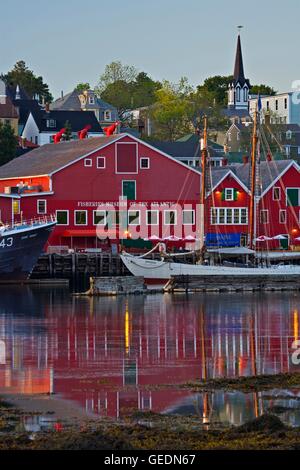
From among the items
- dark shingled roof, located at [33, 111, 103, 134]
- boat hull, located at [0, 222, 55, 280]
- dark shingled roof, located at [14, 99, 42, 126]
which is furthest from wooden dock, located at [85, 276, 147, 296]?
dark shingled roof, located at [14, 99, 42, 126]

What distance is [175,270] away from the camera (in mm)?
71438

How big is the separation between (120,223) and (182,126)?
2999 inches

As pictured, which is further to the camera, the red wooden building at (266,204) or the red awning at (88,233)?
the red wooden building at (266,204)

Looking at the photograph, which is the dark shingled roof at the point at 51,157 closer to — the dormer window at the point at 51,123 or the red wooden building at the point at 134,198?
the red wooden building at the point at 134,198

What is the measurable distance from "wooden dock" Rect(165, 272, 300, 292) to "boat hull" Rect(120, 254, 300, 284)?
1038mm

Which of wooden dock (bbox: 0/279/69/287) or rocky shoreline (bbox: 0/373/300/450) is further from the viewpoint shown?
wooden dock (bbox: 0/279/69/287)

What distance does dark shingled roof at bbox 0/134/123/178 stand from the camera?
293ft

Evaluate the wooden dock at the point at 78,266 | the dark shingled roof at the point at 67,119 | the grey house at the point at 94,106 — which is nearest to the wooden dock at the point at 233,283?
the wooden dock at the point at 78,266

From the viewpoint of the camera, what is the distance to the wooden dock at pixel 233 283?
220 ft

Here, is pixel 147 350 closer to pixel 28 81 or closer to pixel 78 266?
pixel 78 266

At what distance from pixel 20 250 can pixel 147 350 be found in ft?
130

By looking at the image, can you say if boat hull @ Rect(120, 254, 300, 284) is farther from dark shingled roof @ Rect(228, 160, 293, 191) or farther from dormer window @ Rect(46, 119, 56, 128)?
dormer window @ Rect(46, 119, 56, 128)

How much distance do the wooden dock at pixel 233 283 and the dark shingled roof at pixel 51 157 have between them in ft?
73.7

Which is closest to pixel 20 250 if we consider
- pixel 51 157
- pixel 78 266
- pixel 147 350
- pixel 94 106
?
pixel 78 266
